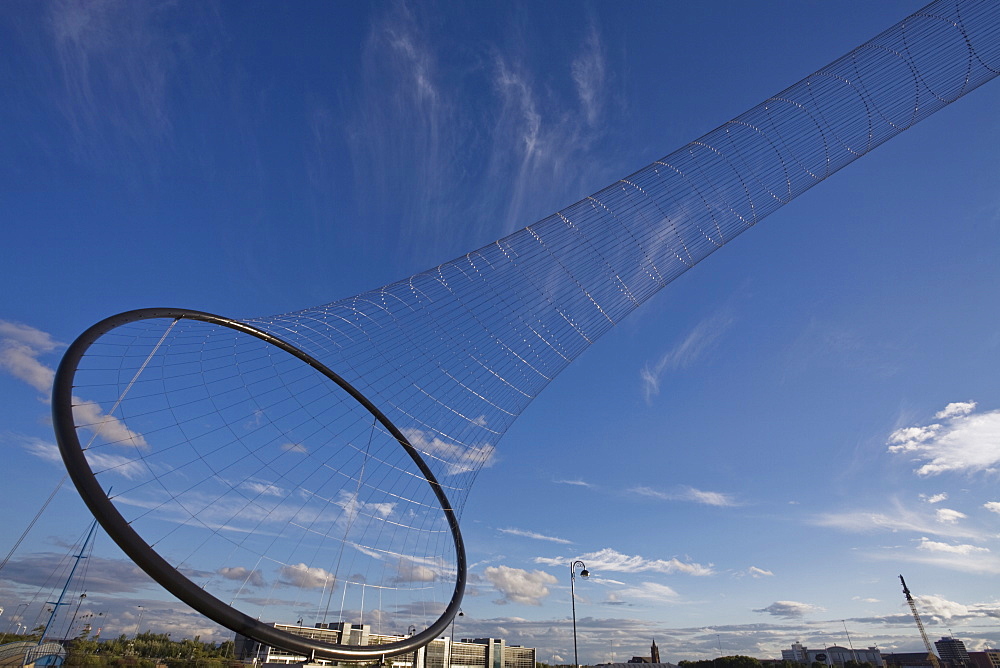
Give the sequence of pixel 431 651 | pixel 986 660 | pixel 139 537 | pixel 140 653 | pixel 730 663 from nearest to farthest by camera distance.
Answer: pixel 139 537 → pixel 140 653 → pixel 431 651 → pixel 730 663 → pixel 986 660

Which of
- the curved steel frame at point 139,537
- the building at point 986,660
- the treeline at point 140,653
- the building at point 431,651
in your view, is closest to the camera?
the curved steel frame at point 139,537

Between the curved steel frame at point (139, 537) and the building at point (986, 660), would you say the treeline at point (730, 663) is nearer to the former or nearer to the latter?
the building at point (986, 660)

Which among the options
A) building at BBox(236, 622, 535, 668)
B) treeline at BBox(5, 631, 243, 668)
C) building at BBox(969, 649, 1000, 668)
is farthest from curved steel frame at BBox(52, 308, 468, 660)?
building at BBox(969, 649, 1000, 668)

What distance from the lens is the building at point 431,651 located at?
92.9 metres

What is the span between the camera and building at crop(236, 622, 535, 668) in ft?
305

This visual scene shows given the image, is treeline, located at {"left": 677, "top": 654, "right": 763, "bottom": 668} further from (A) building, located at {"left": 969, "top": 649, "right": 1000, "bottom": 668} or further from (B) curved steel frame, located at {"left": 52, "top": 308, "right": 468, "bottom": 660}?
(B) curved steel frame, located at {"left": 52, "top": 308, "right": 468, "bottom": 660}

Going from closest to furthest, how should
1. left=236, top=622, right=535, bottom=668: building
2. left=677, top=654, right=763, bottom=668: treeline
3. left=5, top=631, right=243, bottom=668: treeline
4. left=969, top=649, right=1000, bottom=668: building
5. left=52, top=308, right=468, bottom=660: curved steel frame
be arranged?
1. left=52, top=308, right=468, bottom=660: curved steel frame
2. left=5, top=631, right=243, bottom=668: treeline
3. left=236, top=622, right=535, bottom=668: building
4. left=677, top=654, right=763, bottom=668: treeline
5. left=969, top=649, right=1000, bottom=668: building

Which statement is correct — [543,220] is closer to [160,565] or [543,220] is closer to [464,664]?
[160,565]

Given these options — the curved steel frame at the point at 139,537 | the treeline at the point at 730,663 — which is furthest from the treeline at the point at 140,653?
the treeline at the point at 730,663

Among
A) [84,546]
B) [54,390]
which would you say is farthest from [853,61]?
[84,546]

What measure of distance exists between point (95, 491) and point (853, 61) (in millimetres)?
22947

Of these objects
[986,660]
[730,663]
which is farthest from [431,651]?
[986,660]

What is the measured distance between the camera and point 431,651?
106 meters

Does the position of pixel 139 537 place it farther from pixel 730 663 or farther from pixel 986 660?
pixel 986 660
